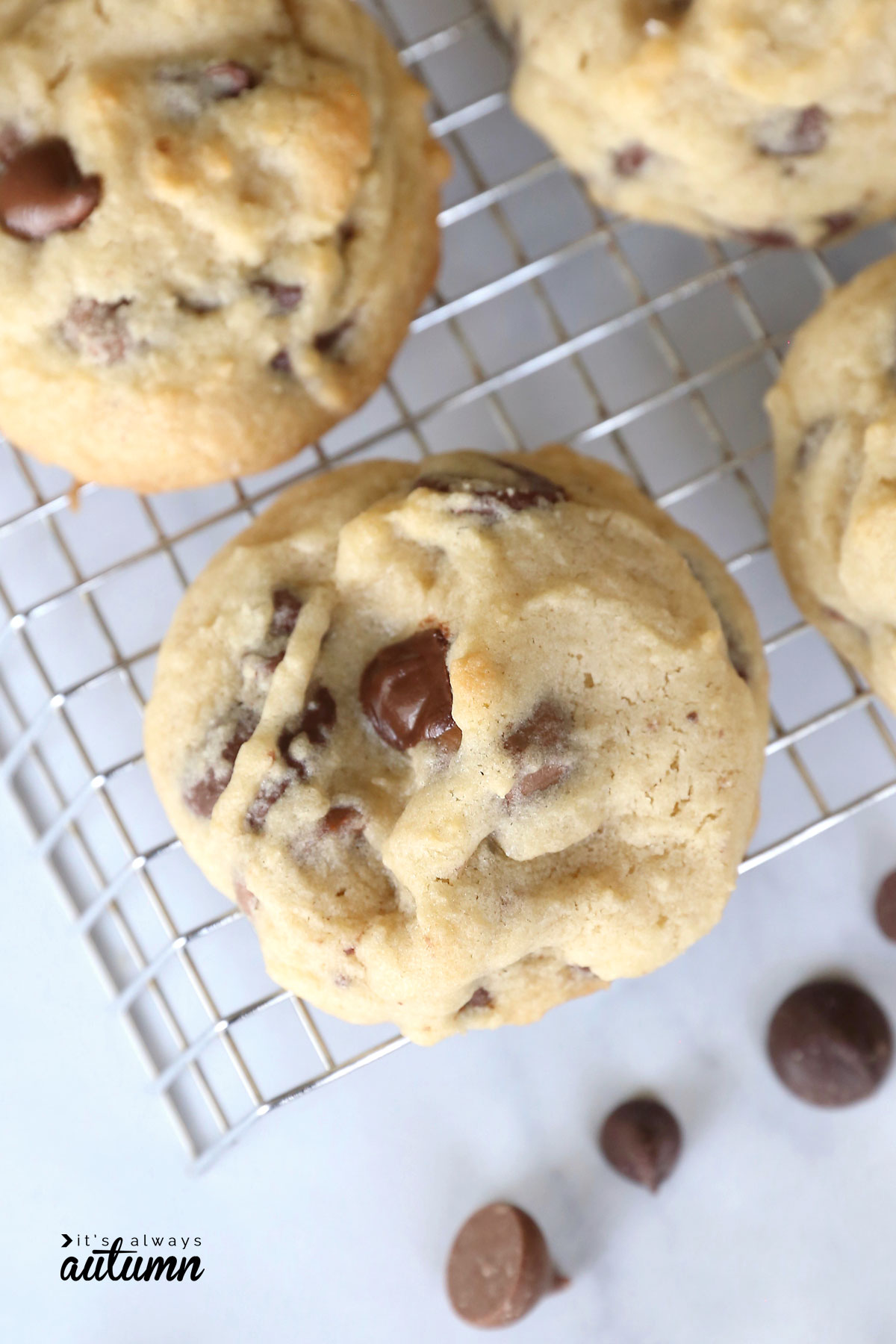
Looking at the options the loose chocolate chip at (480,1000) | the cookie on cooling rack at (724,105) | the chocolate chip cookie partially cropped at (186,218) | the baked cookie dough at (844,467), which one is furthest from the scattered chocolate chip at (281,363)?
the loose chocolate chip at (480,1000)

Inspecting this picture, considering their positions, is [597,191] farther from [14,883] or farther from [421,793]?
[14,883]

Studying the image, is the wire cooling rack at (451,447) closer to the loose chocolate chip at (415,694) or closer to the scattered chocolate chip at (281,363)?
the scattered chocolate chip at (281,363)

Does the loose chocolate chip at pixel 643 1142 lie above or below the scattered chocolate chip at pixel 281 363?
below

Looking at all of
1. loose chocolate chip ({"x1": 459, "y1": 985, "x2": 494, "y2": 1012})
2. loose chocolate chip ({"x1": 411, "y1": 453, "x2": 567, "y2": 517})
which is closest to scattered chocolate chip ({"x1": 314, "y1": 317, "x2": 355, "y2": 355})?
loose chocolate chip ({"x1": 411, "y1": 453, "x2": 567, "y2": 517})

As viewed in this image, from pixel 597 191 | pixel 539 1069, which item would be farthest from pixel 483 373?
pixel 539 1069

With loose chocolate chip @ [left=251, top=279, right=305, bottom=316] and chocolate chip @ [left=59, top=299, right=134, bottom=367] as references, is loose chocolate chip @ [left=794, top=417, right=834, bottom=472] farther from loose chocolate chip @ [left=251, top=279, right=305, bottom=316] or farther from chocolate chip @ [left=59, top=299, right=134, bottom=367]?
chocolate chip @ [left=59, top=299, right=134, bottom=367]

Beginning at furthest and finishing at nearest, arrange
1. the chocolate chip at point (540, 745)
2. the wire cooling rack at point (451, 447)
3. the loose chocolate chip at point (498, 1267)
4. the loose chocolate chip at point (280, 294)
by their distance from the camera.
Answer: the wire cooling rack at point (451, 447) < the loose chocolate chip at point (498, 1267) < the loose chocolate chip at point (280, 294) < the chocolate chip at point (540, 745)

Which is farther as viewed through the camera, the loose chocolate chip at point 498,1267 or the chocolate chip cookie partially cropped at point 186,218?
the loose chocolate chip at point 498,1267

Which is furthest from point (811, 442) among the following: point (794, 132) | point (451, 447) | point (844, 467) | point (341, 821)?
point (341, 821)
